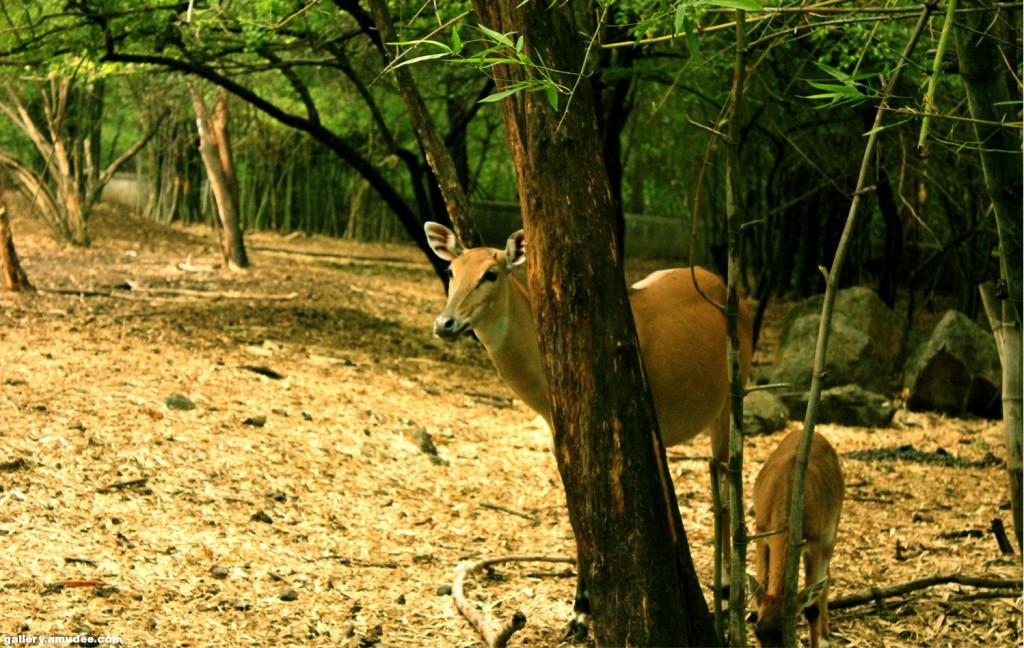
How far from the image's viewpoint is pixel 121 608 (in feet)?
13.8

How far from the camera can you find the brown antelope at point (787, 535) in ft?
11.8

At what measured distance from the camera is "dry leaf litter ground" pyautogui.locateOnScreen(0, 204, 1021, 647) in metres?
4.46

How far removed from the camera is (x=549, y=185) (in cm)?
320

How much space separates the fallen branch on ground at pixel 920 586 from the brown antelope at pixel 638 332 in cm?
101

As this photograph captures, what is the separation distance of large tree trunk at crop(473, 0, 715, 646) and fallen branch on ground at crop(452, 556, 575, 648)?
54 cm

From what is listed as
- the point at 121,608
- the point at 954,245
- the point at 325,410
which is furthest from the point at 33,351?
the point at 954,245

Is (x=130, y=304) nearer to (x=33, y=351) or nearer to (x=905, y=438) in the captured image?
(x=33, y=351)

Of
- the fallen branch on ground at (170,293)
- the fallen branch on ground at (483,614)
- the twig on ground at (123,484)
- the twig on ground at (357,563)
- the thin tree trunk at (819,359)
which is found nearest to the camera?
the thin tree trunk at (819,359)

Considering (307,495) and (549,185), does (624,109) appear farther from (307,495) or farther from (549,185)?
(549,185)

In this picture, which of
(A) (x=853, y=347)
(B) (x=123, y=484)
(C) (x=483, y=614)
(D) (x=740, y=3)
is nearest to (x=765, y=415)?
(A) (x=853, y=347)

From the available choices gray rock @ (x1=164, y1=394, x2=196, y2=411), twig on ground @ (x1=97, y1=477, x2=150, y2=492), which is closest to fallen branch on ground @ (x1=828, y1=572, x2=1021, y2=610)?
twig on ground @ (x1=97, y1=477, x2=150, y2=492)

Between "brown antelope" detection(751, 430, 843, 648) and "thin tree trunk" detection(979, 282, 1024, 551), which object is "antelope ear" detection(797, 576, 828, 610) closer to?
"brown antelope" detection(751, 430, 843, 648)

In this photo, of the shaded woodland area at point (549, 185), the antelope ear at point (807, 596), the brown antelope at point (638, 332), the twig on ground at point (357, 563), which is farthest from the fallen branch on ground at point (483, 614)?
the antelope ear at point (807, 596)

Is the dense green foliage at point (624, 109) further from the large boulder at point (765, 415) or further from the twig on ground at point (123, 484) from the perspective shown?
the twig on ground at point (123, 484)
